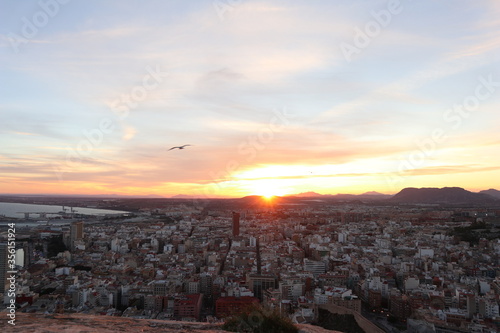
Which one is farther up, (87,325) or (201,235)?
(87,325)

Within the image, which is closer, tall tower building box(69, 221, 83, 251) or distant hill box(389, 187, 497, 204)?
tall tower building box(69, 221, 83, 251)

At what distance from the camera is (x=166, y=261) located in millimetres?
16734

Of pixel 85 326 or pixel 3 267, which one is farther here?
pixel 3 267

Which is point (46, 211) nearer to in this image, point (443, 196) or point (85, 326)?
point (85, 326)

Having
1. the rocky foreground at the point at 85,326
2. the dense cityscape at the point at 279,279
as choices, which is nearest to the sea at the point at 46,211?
the dense cityscape at the point at 279,279

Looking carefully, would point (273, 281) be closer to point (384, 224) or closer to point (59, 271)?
point (59, 271)

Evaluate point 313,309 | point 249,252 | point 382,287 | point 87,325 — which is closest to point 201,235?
point 249,252

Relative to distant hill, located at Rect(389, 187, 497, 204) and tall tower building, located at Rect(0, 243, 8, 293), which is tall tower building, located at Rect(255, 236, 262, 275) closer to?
tall tower building, located at Rect(0, 243, 8, 293)

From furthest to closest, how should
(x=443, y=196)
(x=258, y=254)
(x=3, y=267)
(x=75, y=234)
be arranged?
1. (x=443, y=196)
2. (x=75, y=234)
3. (x=258, y=254)
4. (x=3, y=267)

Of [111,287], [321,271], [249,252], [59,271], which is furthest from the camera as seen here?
[249,252]

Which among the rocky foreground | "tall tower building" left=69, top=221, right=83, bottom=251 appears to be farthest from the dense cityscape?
the rocky foreground

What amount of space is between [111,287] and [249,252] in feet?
27.0

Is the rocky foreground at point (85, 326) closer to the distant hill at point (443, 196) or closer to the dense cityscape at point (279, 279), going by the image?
the dense cityscape at point (279, 279)

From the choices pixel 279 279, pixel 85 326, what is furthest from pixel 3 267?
pixel 85 326
